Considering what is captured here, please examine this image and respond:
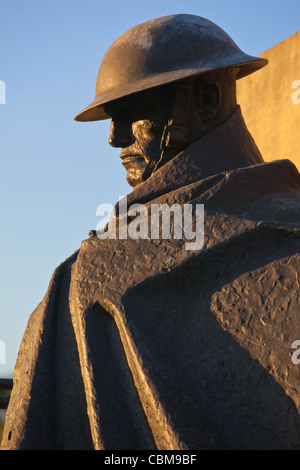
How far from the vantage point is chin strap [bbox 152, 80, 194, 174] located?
13.6 feet

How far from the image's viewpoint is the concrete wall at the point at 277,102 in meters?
6.98

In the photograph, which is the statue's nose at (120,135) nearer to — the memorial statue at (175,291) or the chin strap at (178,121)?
the memorial statue at (175,291)

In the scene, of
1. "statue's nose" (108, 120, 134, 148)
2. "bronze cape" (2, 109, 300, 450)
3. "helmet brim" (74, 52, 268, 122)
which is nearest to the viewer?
"bronze cape" (2, 109, 300, 450)

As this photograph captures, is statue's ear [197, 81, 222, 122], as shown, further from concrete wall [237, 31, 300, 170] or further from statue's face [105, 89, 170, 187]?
concrete wall [237, 31, 300, 170]

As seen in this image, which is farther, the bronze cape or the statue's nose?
the statue's nose

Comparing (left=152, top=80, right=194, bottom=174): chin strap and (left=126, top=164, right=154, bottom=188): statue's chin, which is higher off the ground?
(left=152, top=80, right=194, bottom=174): chin strap

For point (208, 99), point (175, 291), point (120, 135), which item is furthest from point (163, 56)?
point (175, 291)

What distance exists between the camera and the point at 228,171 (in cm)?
393

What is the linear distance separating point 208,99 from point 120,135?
50 cm

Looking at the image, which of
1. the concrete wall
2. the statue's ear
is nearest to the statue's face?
the statue's ear

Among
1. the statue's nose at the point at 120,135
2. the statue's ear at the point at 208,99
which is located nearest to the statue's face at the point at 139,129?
the statue's nose at the point at 120,135

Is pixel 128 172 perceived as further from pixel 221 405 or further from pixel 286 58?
pixel 286 58

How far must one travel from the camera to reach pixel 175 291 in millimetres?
3629
